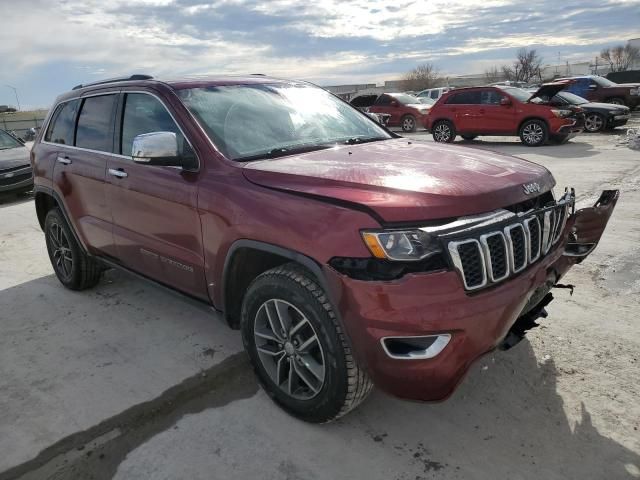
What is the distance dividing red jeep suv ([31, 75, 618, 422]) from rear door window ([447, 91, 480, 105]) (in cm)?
1151

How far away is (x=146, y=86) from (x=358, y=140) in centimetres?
149

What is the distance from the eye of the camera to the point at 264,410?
2.88 meters

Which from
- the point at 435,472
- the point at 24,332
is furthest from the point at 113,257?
the point at 435,472

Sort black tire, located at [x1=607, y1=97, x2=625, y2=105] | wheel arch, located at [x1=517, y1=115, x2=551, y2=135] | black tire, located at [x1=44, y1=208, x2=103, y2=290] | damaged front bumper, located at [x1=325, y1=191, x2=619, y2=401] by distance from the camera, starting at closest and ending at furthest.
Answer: damaged front bumper, located at [x1=325, y1=191, x2=619, y2=401] → black tire, located at [x1=44, y1=208, x2=103, y2=290] → wheel arch, located at [x1=517, y1=115, x2=551, y2=135] → black tire, located at [x1=607, y1=97, x2=625, y2=105]

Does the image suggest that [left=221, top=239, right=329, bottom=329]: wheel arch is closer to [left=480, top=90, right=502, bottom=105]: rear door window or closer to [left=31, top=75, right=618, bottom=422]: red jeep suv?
[left=31, top=75, right=618, bottom=422]: red jeep suv

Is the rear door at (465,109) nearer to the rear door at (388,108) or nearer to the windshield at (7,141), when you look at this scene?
the rear door at (388,108)

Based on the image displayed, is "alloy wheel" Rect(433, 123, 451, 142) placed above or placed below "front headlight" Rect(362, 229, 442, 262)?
below

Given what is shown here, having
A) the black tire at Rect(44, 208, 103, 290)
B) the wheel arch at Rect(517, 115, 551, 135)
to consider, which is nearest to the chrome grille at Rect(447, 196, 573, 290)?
the black tire at Rect(44, 208, 103, 290)

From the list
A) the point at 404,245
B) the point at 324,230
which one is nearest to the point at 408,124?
the point at 324,230

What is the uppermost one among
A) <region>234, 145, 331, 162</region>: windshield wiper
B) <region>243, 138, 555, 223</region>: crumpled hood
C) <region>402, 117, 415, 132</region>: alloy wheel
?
<region>234, 145, 331, 162</region>: windshield wiper

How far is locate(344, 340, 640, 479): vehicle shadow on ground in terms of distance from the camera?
2.37 m

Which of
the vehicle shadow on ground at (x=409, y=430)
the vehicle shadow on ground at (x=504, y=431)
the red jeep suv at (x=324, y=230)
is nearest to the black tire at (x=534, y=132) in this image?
the red jeep suv at (x=324, y=230)

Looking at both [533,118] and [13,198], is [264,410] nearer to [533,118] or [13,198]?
[13,198]

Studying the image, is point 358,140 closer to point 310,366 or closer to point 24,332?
point 310,366
